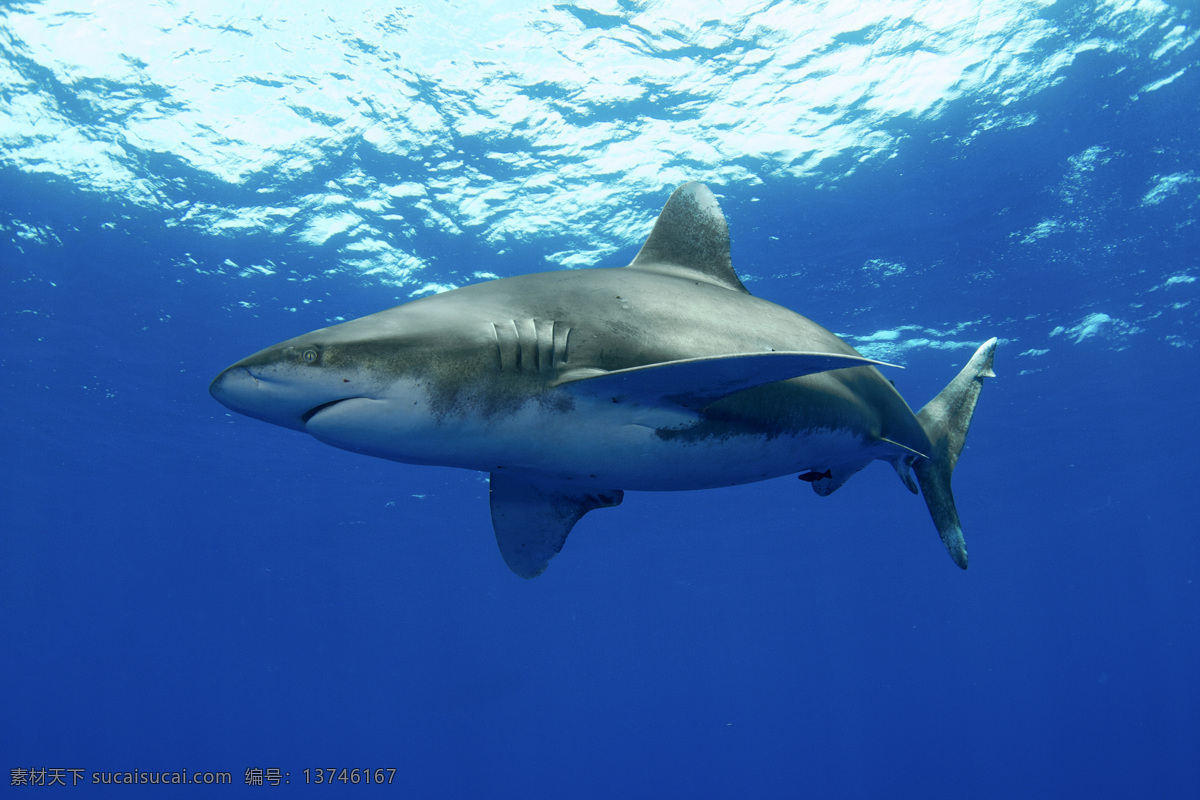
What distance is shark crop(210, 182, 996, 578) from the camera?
2426mm

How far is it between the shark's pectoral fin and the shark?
11mm

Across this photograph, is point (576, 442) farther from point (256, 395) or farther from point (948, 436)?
point (948, 436)

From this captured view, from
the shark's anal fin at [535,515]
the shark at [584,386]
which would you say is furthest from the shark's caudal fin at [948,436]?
the shark's anal fin at [535,515]

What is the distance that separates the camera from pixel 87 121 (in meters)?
11.7

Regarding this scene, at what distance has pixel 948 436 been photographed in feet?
17.4

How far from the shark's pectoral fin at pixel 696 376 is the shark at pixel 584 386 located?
0.04 feet

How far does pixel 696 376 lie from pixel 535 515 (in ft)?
6.00

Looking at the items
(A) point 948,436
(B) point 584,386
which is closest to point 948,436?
(A) point 948,436

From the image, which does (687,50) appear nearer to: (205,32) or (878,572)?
(205,32)

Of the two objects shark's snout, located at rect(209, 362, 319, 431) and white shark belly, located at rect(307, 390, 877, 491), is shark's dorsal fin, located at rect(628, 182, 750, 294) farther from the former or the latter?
shark's snout, located at rect(209, 362, 319, 431)

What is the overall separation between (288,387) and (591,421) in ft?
3.93

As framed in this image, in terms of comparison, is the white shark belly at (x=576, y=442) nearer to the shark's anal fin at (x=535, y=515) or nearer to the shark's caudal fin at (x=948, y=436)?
the shark's anal fin at (x=535, y=515)

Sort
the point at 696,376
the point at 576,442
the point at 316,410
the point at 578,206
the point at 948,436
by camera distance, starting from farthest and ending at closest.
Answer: the point at 578,206 < the point at 948,436 < the point at 576,442 < the point at 696,376 < the point at 316,410

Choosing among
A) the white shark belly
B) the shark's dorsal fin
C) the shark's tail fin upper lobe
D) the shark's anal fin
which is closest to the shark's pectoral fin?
the white shark belly
